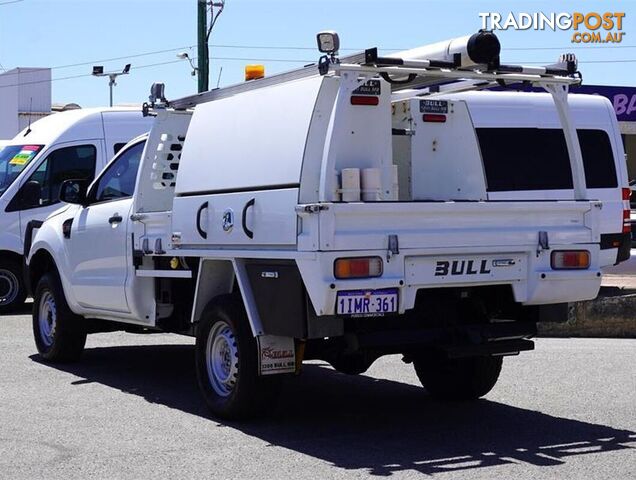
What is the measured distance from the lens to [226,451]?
25.0 ft

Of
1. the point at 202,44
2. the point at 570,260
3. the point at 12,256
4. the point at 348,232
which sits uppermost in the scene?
the point at 202,44

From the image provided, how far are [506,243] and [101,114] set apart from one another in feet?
33.0

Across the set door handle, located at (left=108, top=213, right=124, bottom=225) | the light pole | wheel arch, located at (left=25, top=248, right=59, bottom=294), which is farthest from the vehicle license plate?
the light pole

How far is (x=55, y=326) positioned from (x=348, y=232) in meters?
4.92

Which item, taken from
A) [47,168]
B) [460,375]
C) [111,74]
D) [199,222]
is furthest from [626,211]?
[111,74]

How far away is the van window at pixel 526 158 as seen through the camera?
48.9ft

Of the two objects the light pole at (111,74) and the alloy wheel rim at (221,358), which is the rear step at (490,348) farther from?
the light pole at (111,74)

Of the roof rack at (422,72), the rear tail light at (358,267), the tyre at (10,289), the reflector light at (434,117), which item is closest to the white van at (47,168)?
→ the tyre at (10,289)

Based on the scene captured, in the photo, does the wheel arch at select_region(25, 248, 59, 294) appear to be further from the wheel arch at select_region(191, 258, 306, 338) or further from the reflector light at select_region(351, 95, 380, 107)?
the reflector light at select_region(351, 95, 380, 107)

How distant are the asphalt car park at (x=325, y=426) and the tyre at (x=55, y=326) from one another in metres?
0.14

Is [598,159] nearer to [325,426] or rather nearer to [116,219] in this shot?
[116,219]

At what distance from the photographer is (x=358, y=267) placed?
297 inches

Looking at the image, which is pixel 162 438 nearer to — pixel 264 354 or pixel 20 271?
pixel 264 354

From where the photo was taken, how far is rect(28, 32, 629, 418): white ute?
25.2 feet
